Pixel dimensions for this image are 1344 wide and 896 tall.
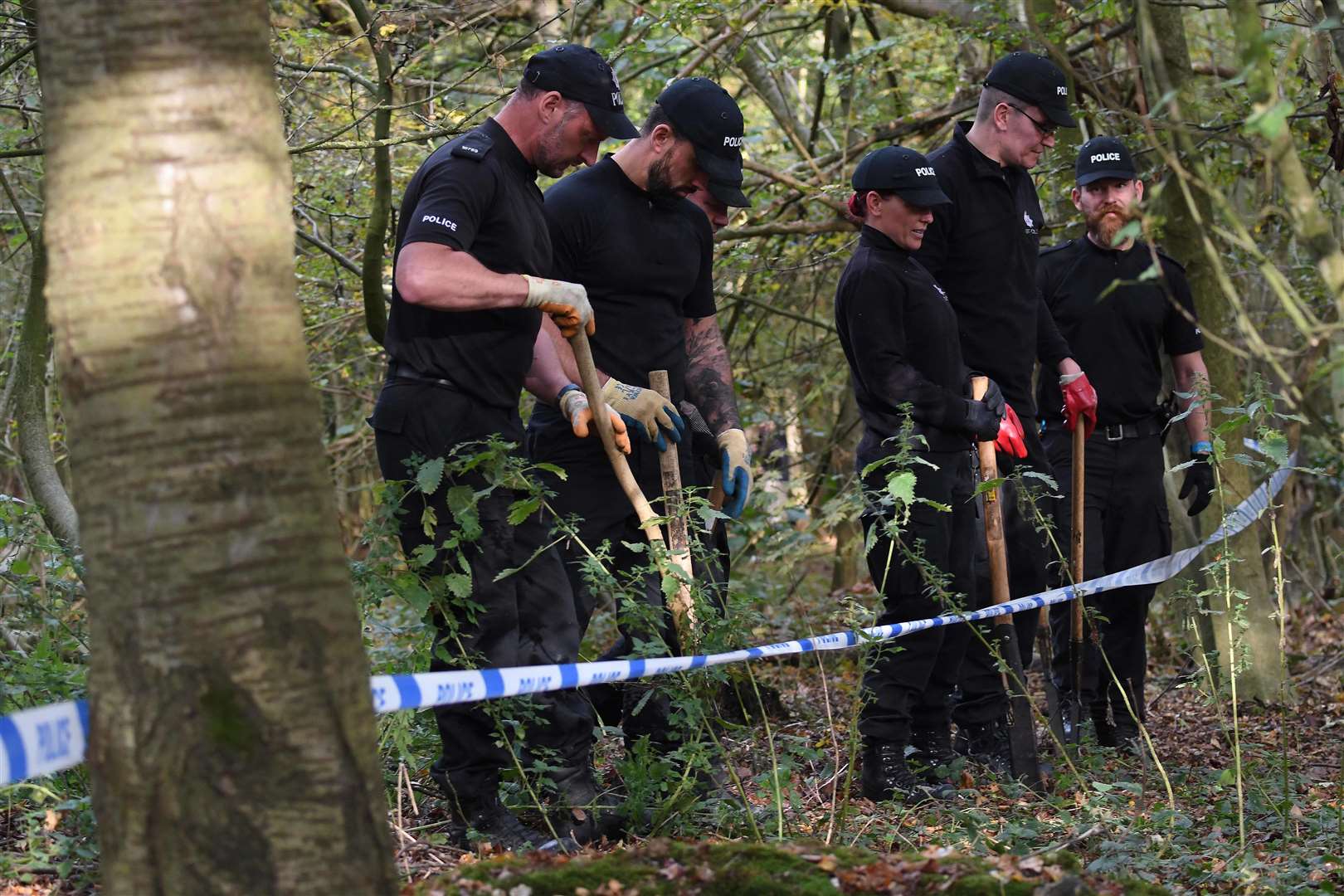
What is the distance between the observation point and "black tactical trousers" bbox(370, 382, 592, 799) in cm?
394

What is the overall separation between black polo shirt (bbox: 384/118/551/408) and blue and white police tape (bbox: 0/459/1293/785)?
2.92 feet

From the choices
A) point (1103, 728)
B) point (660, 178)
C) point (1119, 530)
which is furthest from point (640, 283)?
point (1103, 728)

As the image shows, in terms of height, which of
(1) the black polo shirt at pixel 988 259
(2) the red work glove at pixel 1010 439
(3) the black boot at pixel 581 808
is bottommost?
(3) the black boot at pixel 581 808

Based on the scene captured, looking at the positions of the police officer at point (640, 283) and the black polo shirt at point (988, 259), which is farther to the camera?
the black polo shirt at point (988, 259)

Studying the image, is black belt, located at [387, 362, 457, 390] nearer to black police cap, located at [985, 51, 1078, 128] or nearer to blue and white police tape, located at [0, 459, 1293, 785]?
blue and white police tape, located at [0, 459, 1293, 785]

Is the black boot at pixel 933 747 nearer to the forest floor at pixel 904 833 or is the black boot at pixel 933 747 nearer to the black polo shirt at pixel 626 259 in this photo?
the forest floor at pixel 904 833

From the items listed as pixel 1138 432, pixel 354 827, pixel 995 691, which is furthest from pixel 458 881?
pixel 1138 432

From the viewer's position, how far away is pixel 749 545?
888cm

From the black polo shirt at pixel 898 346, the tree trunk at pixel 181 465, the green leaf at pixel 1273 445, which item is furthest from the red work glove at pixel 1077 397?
the tree trunk at pixel 181 465

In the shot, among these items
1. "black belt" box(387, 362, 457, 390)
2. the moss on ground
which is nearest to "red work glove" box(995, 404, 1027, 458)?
"black belt" box(387, 362, 457, 390)

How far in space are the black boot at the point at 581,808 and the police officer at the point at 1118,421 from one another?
269 centimetres

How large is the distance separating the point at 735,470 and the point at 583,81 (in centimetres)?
146

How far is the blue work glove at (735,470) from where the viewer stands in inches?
194

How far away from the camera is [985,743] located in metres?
5.57
